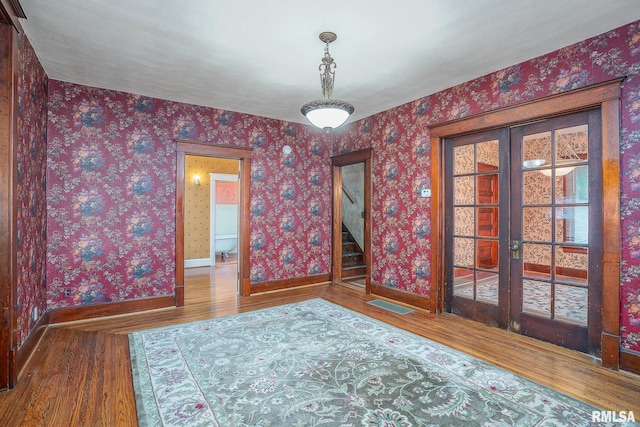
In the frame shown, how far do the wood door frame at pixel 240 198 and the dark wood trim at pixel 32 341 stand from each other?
1383mm

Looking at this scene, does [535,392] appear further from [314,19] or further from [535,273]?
[314,19]

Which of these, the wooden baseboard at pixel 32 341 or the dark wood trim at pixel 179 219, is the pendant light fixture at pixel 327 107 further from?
the wooden baseboard at pixel 32 341

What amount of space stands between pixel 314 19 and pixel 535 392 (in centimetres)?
322

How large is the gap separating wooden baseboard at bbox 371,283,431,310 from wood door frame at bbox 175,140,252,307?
1.99m

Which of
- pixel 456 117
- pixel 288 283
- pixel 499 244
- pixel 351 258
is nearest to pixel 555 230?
pixel 499 244

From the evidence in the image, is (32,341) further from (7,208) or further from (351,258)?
(351,258)

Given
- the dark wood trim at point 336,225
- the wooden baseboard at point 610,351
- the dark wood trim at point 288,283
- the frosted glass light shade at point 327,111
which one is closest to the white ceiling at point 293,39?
the frosted glass light shade at point 327,111

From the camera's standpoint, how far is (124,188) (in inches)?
163

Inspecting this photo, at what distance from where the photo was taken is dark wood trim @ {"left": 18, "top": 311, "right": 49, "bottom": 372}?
269 centimetres

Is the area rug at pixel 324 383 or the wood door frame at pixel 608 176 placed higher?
the wood door frame at pixel 608 176

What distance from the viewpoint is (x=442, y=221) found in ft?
13.5

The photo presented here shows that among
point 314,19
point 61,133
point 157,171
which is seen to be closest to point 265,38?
point 314,19

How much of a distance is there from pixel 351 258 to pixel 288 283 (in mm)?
1717

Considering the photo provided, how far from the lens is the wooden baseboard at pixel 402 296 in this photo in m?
4.23
